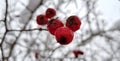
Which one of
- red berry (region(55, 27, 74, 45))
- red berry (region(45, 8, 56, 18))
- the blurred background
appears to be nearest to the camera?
red berry (region(55, 27, 74, 45))

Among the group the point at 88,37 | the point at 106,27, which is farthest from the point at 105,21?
the point at 88,37

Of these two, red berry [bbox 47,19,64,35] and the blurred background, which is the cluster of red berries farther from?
the blurred background

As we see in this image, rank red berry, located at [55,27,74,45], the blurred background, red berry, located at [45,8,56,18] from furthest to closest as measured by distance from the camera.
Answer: the blurred background
red berry, located at [45,8,56,18]
red berry, located at [55,27,74,45]

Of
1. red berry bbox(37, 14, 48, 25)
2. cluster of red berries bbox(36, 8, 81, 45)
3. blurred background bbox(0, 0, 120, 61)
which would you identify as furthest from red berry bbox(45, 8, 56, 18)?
blurred background bbox(0, 0, 120, 61)

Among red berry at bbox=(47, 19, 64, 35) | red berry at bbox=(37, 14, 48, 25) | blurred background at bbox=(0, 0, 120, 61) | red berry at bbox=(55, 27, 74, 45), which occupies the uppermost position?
blurred background at bbox=(0, 0, 120, 61)

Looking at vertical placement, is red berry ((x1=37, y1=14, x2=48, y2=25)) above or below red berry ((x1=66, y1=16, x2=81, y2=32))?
above

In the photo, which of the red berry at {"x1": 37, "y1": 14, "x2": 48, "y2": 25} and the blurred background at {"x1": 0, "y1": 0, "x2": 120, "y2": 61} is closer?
the red berry at {"x1": 37, "y1": 14, "x2": 48, "y2": 25}

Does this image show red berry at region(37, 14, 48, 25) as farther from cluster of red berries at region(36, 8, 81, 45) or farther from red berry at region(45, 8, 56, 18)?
cluster of red berries at region(36, 8, 81, 45)
